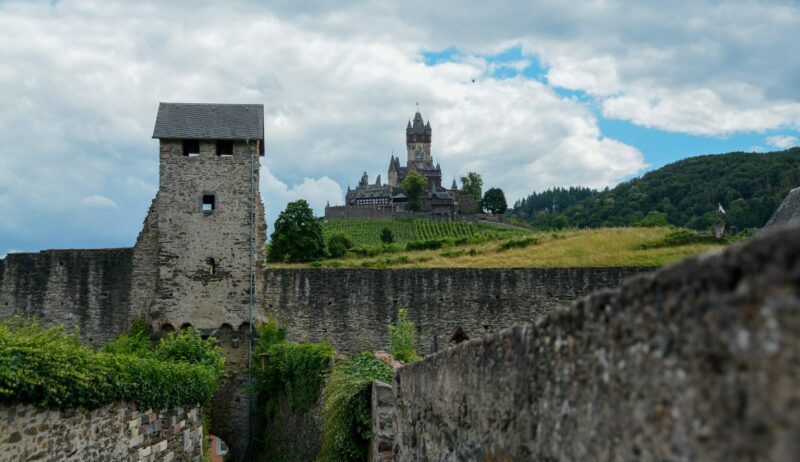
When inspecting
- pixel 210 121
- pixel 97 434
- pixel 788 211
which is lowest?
pixel 97 434

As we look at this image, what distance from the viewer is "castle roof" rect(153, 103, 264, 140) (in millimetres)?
24859

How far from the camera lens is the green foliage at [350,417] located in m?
11.8

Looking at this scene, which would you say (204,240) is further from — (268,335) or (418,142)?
(418,142)

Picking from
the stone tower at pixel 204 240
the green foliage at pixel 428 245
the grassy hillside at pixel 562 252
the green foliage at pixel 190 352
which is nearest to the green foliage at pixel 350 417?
the green foliage at pixel 190 352

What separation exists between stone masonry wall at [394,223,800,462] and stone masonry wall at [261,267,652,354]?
2082cm

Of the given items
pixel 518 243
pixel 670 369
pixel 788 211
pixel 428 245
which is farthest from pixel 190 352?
pixel 428 245

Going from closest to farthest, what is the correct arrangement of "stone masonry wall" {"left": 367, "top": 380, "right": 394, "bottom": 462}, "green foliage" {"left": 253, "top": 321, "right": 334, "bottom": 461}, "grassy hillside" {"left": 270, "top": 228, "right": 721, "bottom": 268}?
"stone masonry wall" {"left": 367, "top": 380, "right": 394, "bottom": 462}
"green foliage" {"left": 253, "top": 321, "right": 334, "bottom": 461}
"grassy hillside" {"left": 270, "top": 228, "right": 721, "bottom": 268}

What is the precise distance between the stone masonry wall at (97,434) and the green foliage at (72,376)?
0.17m

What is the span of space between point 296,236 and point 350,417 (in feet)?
130

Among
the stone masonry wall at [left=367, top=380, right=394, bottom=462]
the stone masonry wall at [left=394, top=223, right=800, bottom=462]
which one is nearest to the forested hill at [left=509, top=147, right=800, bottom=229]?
the stone masonry wall at [left=367, top=380, right=394, bottom=462]

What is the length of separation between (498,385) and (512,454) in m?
0.45

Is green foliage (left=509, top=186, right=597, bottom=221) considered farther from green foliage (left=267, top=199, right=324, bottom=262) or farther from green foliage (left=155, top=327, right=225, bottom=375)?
green foliage (left=155, top=327, right=225, bottom=375)

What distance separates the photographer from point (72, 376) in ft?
34.7

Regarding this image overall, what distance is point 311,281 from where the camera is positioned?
83.5 ft
